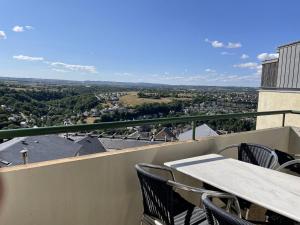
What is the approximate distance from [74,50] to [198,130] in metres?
34.6

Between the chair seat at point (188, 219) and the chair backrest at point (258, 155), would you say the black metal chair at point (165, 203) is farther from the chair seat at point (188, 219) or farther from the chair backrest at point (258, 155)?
the chair backrest at point (258, 155)

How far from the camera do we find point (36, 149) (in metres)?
3.10

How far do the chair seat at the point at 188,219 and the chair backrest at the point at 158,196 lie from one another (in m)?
0.04

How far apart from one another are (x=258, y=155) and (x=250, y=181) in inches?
36.7

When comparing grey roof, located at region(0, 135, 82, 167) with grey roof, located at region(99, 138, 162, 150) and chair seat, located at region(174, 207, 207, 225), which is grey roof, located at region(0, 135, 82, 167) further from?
chair seat, located at region(174, 207, 207, 225)

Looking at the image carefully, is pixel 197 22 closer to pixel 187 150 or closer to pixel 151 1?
pixel 151 1

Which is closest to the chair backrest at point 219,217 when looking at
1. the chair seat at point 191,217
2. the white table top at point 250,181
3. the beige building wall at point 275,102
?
the white table top at point 250,181

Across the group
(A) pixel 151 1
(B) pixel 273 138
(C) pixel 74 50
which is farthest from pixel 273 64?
(C) pixel 74 50

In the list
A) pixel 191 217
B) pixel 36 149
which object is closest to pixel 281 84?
pixel 36 149

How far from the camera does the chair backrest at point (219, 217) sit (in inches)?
52.9

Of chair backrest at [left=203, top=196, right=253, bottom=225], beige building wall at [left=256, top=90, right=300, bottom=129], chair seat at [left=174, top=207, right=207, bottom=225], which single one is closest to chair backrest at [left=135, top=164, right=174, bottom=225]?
chair seat at [left=174, top=207, right=207, bottom=225]

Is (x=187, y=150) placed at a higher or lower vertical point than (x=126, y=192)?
higher

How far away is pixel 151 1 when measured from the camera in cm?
1441

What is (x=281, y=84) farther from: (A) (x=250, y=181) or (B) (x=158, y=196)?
(B) (x=158, y=196)
